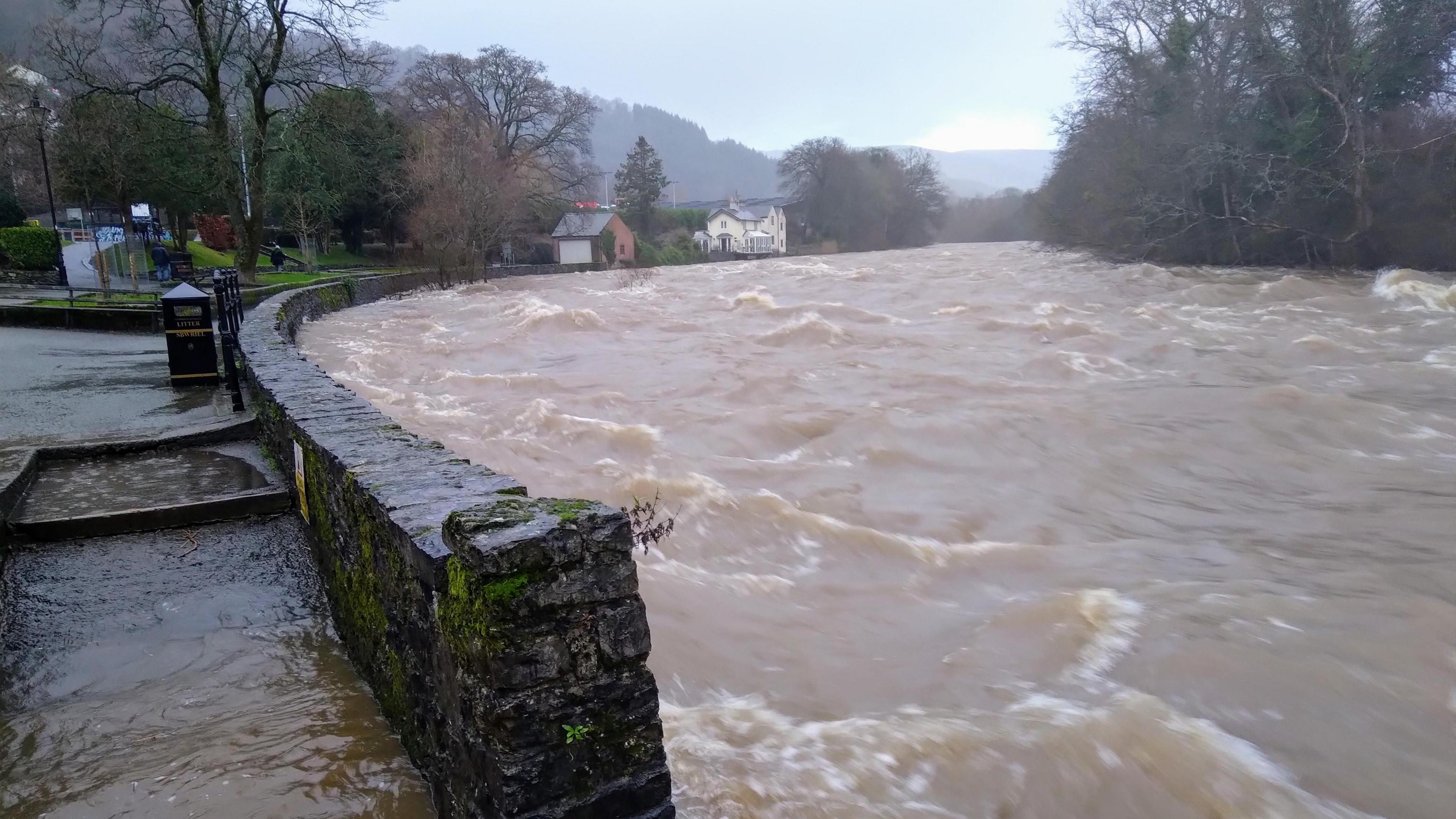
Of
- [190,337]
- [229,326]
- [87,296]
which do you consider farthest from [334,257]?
[229,326]

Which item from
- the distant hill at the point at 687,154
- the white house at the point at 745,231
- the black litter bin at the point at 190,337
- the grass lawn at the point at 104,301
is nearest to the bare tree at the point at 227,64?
the grass lawn at the point at 104,301

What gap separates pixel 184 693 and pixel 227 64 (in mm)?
29270

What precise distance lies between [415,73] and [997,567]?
67.4m

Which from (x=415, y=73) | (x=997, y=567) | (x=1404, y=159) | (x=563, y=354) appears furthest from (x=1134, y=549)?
(x=415, y=73)

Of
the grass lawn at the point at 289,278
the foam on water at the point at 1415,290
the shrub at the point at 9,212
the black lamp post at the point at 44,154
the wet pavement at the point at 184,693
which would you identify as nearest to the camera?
the wet pavement at the point at 184,693

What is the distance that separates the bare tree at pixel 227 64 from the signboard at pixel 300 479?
23721 mm

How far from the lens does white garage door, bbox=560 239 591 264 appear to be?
6119 cm

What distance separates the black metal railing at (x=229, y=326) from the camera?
8.40 m

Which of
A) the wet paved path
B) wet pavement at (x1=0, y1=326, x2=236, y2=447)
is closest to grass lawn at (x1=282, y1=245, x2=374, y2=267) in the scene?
wet pavement at (x1=0, y1=326, x2=236, y2=447)

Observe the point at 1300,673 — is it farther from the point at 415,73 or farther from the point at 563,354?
the point at 415,73

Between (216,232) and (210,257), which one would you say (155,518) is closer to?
(210,257)

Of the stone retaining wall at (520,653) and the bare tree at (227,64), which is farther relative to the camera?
the bare tree at (227,64)

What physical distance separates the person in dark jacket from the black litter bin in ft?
68.1

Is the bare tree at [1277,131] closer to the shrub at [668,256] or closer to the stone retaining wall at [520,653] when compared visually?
the stone retaining wall at [520,653]
